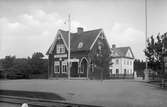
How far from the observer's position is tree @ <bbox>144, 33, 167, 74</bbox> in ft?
84.7

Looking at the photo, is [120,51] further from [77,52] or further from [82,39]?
[77,52]

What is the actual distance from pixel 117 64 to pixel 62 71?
2361cm

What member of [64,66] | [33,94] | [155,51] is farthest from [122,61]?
[33,94]

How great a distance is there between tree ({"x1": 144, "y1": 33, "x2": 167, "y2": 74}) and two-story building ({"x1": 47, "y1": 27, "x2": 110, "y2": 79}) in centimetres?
1419

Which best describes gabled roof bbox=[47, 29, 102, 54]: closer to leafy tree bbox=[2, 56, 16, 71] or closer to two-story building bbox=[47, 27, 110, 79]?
two-story building bbox=[47, 27, 110, 79]

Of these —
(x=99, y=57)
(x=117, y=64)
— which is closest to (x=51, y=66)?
(x=99, y=57)

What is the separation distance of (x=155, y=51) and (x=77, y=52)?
810 inches

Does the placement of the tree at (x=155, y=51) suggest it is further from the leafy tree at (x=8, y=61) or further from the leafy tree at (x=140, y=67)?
the leafy tree at (x=8, y=61)

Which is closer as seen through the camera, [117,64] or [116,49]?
[117,64]

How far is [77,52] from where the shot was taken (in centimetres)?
4512

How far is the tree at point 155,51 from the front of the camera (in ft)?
84.7

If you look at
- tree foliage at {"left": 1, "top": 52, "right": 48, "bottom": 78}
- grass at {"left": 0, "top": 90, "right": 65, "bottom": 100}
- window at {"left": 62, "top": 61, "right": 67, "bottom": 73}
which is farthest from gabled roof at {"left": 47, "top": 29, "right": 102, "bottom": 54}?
grass at {"left": 0, "top": 90, "right": 65, "bottom": 100}

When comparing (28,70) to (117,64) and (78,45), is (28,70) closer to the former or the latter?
(78,45)

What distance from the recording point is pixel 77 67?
44.9 m
